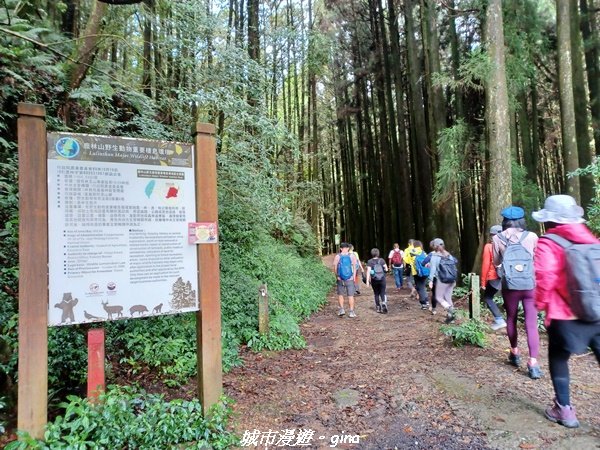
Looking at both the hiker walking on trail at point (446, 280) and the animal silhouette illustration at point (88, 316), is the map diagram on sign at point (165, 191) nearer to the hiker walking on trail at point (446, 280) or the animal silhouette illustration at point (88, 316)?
the animal silhouette illustration at point (88, 316)

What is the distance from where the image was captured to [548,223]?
303cm

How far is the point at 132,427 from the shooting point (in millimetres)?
2799

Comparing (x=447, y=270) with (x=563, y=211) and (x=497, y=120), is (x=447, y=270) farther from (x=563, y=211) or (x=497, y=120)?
(x=563, y=211)

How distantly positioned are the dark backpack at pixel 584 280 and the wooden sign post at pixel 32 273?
148 inches

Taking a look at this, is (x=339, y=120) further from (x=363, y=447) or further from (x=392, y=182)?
(x=363, y=447)

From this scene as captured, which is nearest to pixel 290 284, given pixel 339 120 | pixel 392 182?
pixel 392 182

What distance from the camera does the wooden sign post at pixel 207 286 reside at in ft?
10.9

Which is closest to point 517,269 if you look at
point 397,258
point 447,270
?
point 447,270

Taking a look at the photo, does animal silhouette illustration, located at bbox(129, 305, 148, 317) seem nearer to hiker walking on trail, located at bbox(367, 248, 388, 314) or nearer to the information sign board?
the information sign board

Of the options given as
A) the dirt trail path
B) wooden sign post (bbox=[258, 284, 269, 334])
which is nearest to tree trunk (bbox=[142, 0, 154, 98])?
wooden sign post (bbox=[258, 284, 269, 334])

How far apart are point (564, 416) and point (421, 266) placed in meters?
5.99

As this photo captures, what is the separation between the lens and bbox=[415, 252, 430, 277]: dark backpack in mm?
8805

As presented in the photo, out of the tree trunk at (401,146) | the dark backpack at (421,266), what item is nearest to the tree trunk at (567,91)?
the dark backpack at (421,266)

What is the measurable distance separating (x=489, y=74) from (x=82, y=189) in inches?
310
